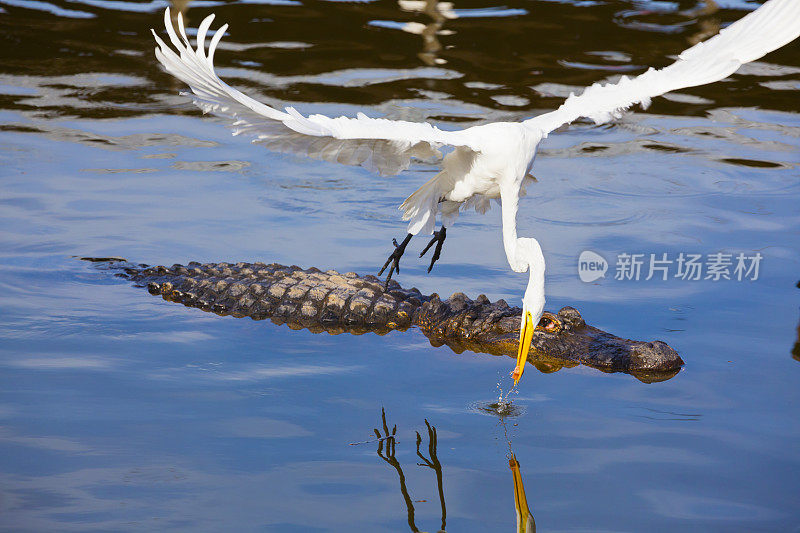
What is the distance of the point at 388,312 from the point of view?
640 centimetres

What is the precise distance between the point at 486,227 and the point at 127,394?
3912 millimetres

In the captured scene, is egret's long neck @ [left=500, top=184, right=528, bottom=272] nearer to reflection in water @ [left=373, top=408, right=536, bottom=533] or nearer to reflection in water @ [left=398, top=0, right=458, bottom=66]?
reflection in water @ [left=373, top=408, right=536, bottom=533]

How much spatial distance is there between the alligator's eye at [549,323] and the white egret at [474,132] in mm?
518

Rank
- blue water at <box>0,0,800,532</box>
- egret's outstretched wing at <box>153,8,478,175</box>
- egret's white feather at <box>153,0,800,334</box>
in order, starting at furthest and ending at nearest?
egret's white feather at <box>153,0,800,334</box> < egret's outstretched wing at <box>153,8,478,175</box> < blue water at <box>0,0,800,532</box>

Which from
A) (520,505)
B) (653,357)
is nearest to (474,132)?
(653,357)

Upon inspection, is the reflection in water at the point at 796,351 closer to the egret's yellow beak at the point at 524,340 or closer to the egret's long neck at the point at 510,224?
the egret's long neck at the point at 510,224

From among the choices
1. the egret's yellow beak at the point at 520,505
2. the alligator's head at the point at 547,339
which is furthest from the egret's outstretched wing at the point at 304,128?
the egret's yellow beak at the point at 520,505

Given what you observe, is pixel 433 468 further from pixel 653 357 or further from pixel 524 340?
pixel 653 357

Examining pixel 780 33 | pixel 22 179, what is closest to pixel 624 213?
pixel 780 33

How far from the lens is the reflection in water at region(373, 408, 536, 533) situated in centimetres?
424

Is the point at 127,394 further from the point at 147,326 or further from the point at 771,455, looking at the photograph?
the point at 771,455

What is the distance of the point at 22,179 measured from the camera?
914 centimetres

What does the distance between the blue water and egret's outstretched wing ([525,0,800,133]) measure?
1416 mm

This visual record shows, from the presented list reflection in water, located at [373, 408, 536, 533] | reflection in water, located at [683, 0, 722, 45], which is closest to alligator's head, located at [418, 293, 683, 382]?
reflection in water, located at [373, 408, 536, 533]
